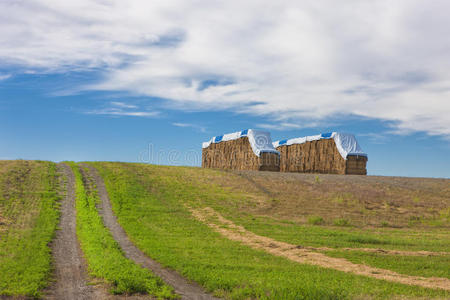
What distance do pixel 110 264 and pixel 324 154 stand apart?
45.7 metres

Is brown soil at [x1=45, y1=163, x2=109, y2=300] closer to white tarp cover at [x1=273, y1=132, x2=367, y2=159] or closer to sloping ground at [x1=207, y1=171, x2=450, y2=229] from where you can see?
sloping ground at [x1=207, y1=171, x2=450, y2=229]

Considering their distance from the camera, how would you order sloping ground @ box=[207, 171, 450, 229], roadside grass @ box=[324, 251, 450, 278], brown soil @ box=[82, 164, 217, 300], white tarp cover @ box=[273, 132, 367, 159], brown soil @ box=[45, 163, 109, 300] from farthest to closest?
white tarp cover @ box=[273, 132, 367, 159] < sloping ground @ box=[207, 171, 450, 229] < roadside grass @ box=[324, 251, 450, 278] < brown soil @ box=[82, 164, 217, 300] < brown soil @ box=[45, 163, 109, 300]

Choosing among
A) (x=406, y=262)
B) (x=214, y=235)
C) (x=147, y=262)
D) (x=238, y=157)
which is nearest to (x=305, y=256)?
(x=406, y=262)

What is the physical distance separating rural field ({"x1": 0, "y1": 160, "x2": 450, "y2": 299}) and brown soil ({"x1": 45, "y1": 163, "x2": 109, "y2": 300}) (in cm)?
5

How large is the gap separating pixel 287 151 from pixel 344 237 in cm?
4412

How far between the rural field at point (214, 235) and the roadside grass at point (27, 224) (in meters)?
0.07

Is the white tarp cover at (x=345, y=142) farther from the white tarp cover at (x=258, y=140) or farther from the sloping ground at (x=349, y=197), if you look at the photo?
the sloping ground at (x=349, y=197)

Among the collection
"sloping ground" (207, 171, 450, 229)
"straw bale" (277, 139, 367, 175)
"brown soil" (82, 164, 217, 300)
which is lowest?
"brown soil" (82, 164, 217, 300)

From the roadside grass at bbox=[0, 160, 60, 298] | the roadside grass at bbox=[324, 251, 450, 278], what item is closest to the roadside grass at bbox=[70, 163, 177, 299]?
the roadside grass at bbox=[0, 160, 60, 298]

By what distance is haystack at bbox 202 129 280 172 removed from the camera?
48219mm

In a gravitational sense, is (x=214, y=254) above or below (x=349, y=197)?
below

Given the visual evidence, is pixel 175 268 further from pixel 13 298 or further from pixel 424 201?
pixel 424 201

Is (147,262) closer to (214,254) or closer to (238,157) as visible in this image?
(214,254)

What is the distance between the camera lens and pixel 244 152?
52.5 m
